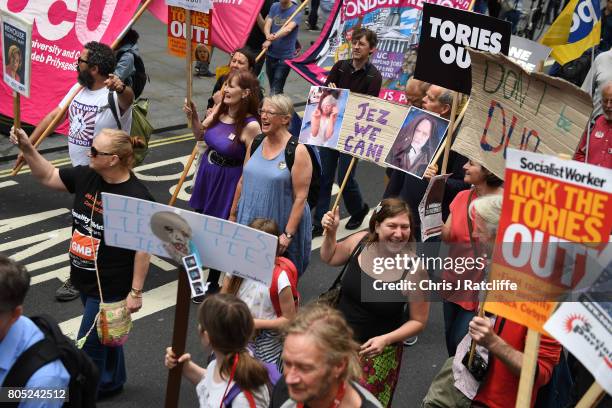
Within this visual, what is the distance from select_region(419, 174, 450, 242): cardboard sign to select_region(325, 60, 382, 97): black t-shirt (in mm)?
2474

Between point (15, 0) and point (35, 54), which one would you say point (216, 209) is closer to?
point (35, 54)

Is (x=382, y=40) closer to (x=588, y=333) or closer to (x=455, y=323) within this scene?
(x=455, y=323)

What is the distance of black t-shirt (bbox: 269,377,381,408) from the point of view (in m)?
2.81

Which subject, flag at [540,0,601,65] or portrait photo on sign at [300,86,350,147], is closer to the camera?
portrait photo on sign at [300,86,350,147]

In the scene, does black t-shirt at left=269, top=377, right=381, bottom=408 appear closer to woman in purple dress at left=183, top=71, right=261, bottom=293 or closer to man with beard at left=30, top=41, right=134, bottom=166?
woman in purple dress at left=183, top=71, right=261, bottom=293

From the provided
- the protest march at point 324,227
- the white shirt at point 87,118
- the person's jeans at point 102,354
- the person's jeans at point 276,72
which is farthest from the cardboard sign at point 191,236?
the person's jeans at point 276,72

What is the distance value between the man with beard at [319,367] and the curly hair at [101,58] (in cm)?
372

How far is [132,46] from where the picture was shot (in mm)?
7352

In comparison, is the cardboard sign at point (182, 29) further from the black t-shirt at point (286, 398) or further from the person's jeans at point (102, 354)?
the black t-shirt at point (286, 398)

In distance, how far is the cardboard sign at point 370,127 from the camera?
16.0 feet

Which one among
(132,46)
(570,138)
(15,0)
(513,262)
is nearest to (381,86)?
(132,46)

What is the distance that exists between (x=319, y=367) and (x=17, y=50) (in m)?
3.45

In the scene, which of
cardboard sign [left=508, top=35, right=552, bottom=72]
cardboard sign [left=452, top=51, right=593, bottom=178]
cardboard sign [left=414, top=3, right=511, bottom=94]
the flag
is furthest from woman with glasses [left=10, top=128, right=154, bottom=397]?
the flag

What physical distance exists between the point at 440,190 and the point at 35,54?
419cm
